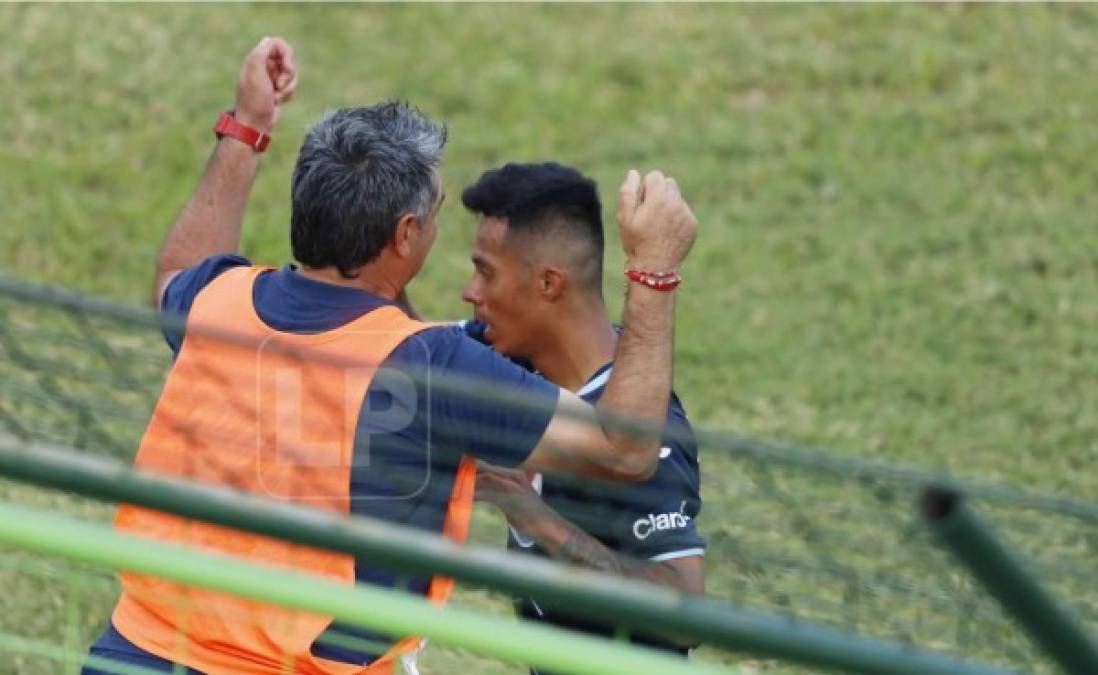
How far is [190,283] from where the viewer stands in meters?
4.34

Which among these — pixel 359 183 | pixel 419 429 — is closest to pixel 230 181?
pixel 359 183

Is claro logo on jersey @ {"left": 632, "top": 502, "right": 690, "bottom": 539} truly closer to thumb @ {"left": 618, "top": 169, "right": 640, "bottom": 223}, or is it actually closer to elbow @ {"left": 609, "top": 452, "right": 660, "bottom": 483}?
elbow @ {"left": 609, "top": 452, "right": 660, "bottom": 483}

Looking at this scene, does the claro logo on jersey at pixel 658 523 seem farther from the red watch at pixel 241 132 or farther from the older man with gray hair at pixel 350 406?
the red watch at pixel 241 132

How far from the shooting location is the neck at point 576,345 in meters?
4.70

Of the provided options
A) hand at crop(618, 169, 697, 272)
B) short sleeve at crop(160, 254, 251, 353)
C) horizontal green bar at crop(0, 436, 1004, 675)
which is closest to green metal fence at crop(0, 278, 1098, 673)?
horizontal green bar at crop(0, 436, 1004, 675)

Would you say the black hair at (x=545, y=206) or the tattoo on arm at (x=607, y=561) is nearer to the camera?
the tattoo on arm at (x=607, y=561)

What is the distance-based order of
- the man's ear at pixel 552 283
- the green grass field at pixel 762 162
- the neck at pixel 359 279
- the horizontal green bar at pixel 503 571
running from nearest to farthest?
the horizontal green bar at pixel 503 571 → the neck at pixel 359 279 → the man's ear at pixel 552 283 → the green grass field at pixel 762 162

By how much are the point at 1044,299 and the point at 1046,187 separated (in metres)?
0.92

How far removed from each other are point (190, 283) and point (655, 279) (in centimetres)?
91

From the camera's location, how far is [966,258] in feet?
31.4

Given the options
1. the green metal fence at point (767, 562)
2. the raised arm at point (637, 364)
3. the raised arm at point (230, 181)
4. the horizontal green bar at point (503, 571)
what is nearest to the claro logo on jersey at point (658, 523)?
the green metal fence at point (767, 562)

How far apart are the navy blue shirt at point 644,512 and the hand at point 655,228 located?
0.34 meters

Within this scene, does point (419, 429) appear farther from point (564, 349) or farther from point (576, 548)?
point (564, 349)

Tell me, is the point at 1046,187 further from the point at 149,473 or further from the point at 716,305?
the point at 149,473
